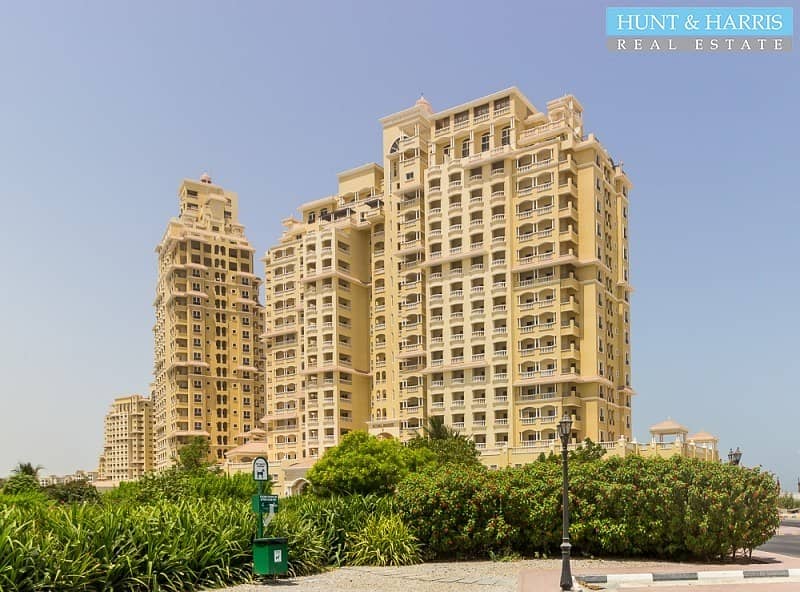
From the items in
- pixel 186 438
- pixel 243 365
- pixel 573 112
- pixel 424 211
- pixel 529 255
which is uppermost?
pixel 573 112

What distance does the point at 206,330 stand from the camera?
104 m

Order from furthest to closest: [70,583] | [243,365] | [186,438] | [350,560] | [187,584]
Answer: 1. [243,365]
2. [186,438]
3. [350,560]
4. [187,584]
5. [70,583]

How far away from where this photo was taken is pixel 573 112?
71.1m

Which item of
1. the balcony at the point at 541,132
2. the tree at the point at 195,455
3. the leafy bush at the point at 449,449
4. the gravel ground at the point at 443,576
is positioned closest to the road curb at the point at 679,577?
the gravel ground at the point at 443,576

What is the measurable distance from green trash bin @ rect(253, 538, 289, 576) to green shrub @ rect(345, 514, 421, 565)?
13.9 ft

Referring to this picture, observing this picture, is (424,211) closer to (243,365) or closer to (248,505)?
(243,365)

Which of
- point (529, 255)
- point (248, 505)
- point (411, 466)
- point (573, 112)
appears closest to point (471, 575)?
point (248, 505)

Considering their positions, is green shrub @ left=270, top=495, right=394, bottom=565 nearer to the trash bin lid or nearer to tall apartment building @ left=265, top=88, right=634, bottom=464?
the trash bin lid

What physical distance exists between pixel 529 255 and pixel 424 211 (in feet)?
42.4

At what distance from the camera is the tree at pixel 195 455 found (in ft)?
251

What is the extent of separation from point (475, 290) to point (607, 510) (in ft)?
151

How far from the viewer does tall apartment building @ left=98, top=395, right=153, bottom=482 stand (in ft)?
517

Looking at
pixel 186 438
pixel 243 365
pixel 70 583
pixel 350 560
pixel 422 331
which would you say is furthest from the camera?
pixel 243 365

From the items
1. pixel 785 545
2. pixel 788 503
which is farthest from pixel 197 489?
pixel 788 503
